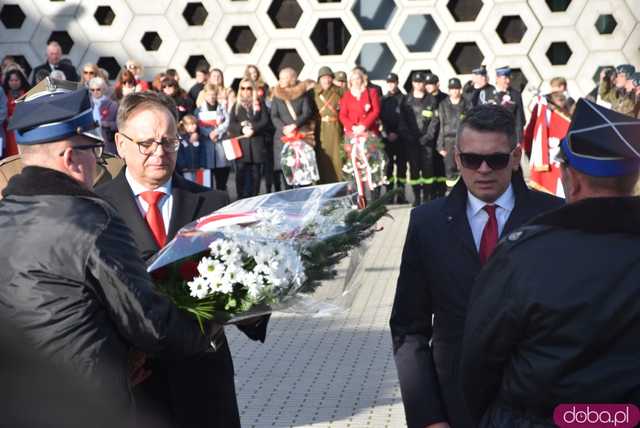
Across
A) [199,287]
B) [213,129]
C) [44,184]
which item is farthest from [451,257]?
[213,129]

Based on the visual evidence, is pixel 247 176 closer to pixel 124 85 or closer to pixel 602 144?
pixel 124 85

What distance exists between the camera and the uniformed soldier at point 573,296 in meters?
3.01

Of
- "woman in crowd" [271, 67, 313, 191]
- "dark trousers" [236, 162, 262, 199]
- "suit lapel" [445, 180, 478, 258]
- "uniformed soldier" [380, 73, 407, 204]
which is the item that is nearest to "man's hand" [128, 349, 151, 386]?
"suit lapel" [445, 180, 478, 258]

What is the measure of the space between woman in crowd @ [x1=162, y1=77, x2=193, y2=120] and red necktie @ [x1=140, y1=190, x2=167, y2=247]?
1280 cm

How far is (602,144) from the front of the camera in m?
3.16

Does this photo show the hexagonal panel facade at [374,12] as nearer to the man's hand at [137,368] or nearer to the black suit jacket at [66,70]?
the black suit jacket at [66,70]

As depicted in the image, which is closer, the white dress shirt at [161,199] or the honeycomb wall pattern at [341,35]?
the white dress shirt at [161,199]

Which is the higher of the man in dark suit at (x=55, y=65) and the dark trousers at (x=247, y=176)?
the man in dark suit at (x=55, y=65)

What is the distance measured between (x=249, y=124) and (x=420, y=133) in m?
2.46

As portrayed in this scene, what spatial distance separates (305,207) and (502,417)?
4.62ft

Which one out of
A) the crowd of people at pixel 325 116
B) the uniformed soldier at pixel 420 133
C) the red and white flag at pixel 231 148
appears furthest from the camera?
the uniformed soldier at pixel 420 133

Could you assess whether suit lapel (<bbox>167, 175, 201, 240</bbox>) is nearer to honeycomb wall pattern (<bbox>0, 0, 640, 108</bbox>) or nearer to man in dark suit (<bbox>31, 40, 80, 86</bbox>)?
man in dark suit (<bbox>31, 40, 80, 86</bbox>)

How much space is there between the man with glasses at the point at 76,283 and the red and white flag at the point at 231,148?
1381cm

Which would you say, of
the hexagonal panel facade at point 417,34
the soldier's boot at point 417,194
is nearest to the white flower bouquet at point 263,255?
the soldier's boot at point 417,194
